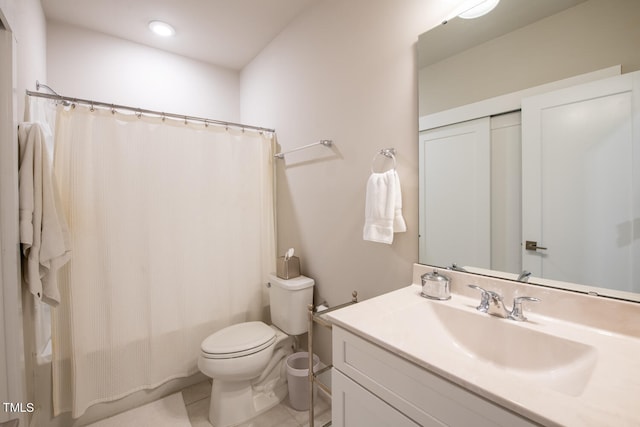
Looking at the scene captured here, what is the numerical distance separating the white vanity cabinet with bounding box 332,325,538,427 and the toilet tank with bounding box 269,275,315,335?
0.82 m

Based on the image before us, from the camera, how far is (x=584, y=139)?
32.9 inches

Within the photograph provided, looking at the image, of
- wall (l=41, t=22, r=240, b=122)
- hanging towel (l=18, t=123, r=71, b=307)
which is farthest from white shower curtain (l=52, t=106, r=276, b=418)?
wall (l=41, t=22, r=240, b=122)

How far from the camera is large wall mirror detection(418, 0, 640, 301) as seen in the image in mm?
789

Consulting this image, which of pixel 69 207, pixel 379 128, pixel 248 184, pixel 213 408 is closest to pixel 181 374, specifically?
pixel 213 408

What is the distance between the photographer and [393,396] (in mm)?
741

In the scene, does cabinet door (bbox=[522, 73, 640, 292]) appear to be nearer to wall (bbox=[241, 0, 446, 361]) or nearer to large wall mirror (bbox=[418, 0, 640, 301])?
large wall mirror (bbox=[418, 0, 640, 301])

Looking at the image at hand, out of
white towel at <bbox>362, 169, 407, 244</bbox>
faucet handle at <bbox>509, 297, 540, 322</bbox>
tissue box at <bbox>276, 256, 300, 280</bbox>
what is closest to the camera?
faucet handle at <bbox>509, 297, 540, 322</bbox>

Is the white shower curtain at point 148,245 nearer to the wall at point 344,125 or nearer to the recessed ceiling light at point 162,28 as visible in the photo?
the wall at point 344,125

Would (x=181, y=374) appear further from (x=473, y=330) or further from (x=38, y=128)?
(x=473, y=330)

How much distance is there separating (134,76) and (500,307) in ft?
9.21

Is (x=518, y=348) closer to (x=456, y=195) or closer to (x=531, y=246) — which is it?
(x=531, y=246)

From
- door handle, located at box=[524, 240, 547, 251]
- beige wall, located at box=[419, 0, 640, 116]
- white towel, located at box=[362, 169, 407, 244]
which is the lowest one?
door handle, located at box=[524, 240, 547, 251]

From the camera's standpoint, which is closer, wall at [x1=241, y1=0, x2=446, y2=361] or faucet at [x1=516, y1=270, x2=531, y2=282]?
faucet at [x1=516, y1=270, x2=531, y2=282]

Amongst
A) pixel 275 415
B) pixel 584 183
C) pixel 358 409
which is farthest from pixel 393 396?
pixel 275 415
